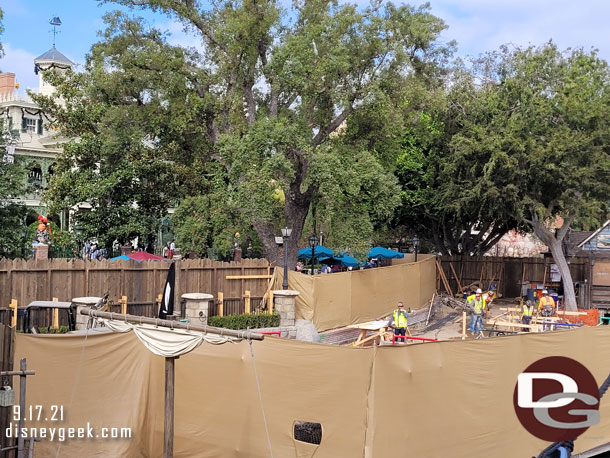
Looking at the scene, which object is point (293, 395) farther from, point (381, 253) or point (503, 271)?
point (503, 271)

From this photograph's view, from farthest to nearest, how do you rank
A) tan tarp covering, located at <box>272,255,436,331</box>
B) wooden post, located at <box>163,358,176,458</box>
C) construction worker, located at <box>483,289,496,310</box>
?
construction worker, located at <box>483,289,496,310</box> → tan tarp covering, located at <box>272,255,436,331</box> → wooden post, located at <box>163,358,176,458</box>

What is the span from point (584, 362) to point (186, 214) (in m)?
23.1

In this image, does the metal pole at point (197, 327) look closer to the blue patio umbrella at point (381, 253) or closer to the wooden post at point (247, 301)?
the wooden post at point (247, 301)

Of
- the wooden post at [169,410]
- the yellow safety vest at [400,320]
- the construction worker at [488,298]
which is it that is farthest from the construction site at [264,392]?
the construction worker at [488,298]

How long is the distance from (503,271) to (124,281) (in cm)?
2941

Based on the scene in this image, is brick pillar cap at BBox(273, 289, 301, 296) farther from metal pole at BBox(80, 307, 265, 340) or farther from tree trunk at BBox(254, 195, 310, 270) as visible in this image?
metal pole at BBox(80, 307, 265, 340)

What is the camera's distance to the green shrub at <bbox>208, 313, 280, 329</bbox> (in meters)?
22.3

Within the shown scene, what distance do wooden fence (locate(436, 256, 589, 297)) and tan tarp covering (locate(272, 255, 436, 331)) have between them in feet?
34.4

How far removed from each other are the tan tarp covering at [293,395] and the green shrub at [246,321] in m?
11.1

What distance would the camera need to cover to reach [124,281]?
21.2 meters

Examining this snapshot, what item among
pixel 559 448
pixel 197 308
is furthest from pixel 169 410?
pixel 197 308

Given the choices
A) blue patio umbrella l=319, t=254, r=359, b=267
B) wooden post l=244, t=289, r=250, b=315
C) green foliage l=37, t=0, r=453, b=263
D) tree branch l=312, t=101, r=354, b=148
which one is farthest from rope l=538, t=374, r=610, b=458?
blue patio umbrella l=319, t=254, r=359, b=267

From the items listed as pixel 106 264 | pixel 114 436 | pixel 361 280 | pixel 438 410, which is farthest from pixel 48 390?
pixel 361 280

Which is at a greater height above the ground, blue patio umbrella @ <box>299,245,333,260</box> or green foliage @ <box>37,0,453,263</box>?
green foliage @ <box>37,0,453,263</box>
